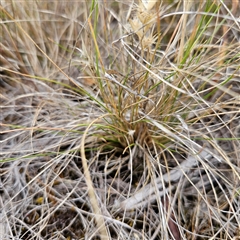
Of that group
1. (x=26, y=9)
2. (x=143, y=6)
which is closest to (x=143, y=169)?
(x=143, y=6)

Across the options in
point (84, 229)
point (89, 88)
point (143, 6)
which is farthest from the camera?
point (89, 88)

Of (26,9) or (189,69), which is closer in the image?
(189,69)

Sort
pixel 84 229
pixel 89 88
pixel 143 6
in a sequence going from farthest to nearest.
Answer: pixel 89 88 < pixel 84 229 < pixel 143 6

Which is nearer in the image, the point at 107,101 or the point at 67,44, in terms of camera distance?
the point at 107,101

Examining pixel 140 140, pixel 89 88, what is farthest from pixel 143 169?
pixel 89 88

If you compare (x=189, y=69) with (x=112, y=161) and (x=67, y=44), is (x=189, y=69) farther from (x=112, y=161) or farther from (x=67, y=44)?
(x=67, y=44)

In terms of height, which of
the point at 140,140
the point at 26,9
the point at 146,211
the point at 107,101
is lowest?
the point at 146,211

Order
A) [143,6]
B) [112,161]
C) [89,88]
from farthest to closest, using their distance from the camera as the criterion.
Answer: [89,88] → [112,161] → [143,6]

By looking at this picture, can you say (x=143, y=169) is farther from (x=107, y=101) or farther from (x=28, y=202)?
(x=28, y=202)

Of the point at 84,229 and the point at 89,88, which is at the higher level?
the point at 89,88
